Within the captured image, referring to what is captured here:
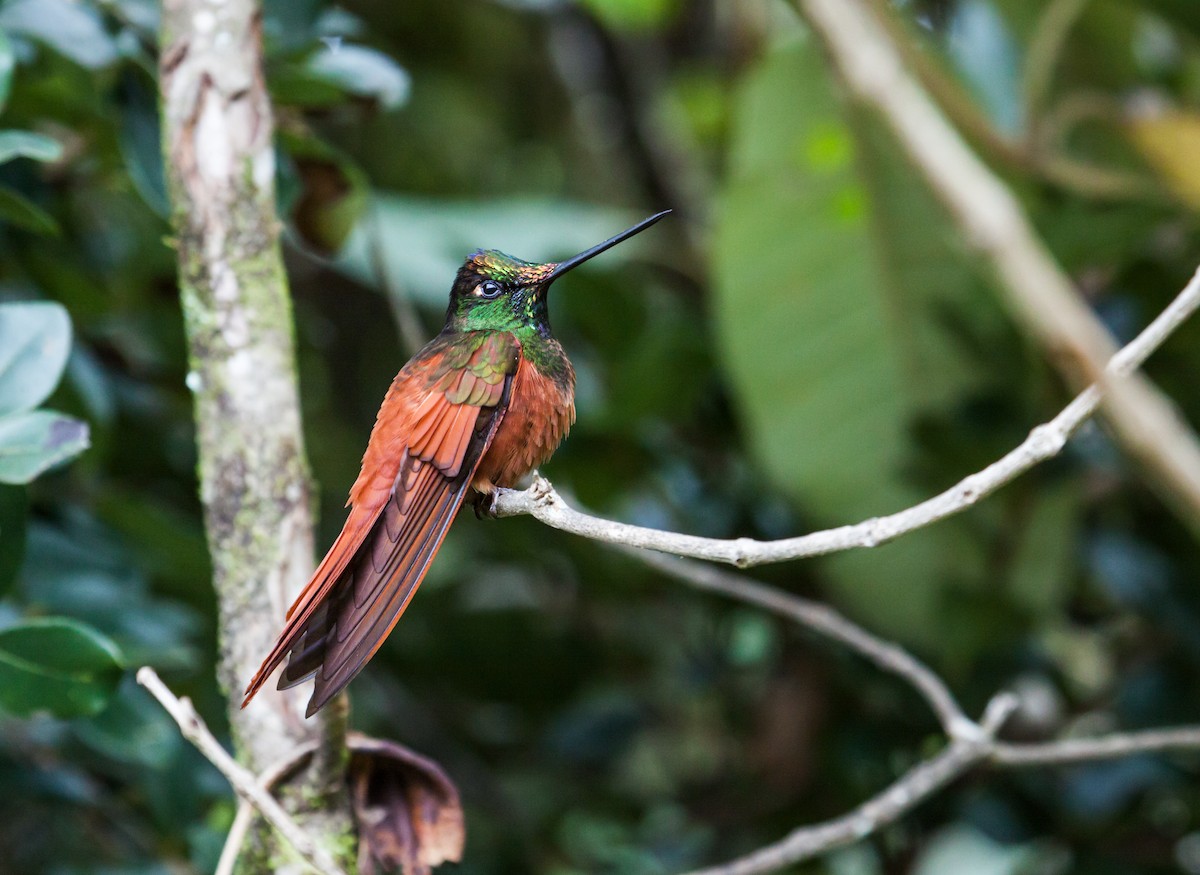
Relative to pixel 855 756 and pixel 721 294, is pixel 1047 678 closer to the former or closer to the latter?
pixel 855 756

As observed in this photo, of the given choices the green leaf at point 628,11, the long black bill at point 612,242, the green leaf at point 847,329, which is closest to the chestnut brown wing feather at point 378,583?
the long black bill at point 612,242

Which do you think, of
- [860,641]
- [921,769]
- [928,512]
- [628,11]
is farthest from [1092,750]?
[628,11]

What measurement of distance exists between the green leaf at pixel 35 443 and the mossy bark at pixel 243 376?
5.3 inches

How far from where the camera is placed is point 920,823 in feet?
9.00

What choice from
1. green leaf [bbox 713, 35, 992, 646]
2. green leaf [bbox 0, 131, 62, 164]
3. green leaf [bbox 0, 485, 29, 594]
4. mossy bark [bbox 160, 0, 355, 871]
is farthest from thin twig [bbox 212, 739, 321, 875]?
green leaf [bbox 713, 35, 992, 646]

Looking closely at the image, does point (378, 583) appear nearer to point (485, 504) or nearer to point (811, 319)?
point (485, 504)

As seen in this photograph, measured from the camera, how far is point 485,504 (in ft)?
4.81

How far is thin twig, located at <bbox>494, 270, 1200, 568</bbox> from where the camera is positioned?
0.99 metres

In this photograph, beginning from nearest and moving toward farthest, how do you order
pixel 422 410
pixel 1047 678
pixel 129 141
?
pixel 422 410 < pixel 129 141 < pixel 1047 678

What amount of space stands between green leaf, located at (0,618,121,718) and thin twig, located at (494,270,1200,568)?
71 cm

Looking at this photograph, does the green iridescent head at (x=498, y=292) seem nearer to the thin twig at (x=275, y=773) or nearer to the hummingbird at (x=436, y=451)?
the hummingbird at (x=436, y=451)

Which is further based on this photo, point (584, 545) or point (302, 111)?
point (584, 545)

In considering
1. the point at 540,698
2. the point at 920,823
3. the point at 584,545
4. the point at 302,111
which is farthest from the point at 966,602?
the point at 302,111

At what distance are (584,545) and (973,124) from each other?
1.26 metres
